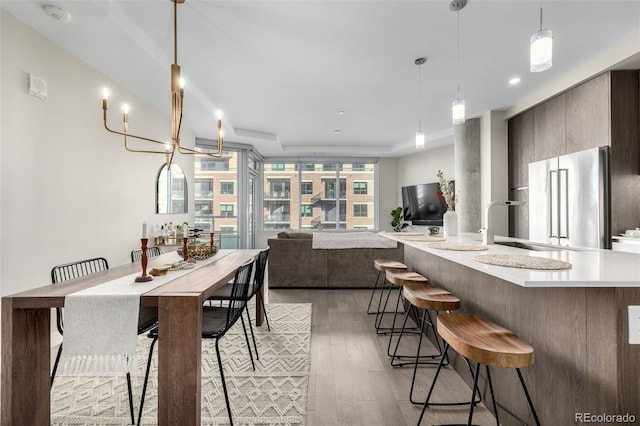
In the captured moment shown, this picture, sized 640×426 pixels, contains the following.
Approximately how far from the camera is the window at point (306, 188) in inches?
347

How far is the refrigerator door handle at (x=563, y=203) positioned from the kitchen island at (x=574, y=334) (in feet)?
7.76

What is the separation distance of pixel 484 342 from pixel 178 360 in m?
1.41

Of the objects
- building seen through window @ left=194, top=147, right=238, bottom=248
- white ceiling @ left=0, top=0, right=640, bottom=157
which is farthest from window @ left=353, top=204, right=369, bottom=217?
white ceiling @ left=0, top=0, right=640, bottom=157

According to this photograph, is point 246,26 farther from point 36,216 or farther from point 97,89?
point 36,216

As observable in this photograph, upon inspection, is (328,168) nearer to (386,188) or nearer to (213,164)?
(386,188)

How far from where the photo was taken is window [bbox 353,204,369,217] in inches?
348

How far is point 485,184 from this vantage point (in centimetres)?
514

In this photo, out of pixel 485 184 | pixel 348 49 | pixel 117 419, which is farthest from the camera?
pixel 485 184

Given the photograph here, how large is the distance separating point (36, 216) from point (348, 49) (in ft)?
10.3

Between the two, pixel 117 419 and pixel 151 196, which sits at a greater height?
pixel 151 196

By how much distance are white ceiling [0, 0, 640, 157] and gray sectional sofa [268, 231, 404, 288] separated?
7.43ft

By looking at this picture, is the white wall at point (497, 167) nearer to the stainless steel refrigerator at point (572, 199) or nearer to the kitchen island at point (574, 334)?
the stainless steel refrigerator at point (572, 199)

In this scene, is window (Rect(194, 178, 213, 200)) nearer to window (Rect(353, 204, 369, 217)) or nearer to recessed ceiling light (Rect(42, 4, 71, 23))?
window (Rect(353, 204, 369, 217))

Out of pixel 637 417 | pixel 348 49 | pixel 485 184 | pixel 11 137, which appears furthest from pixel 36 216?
pixel 485 184
